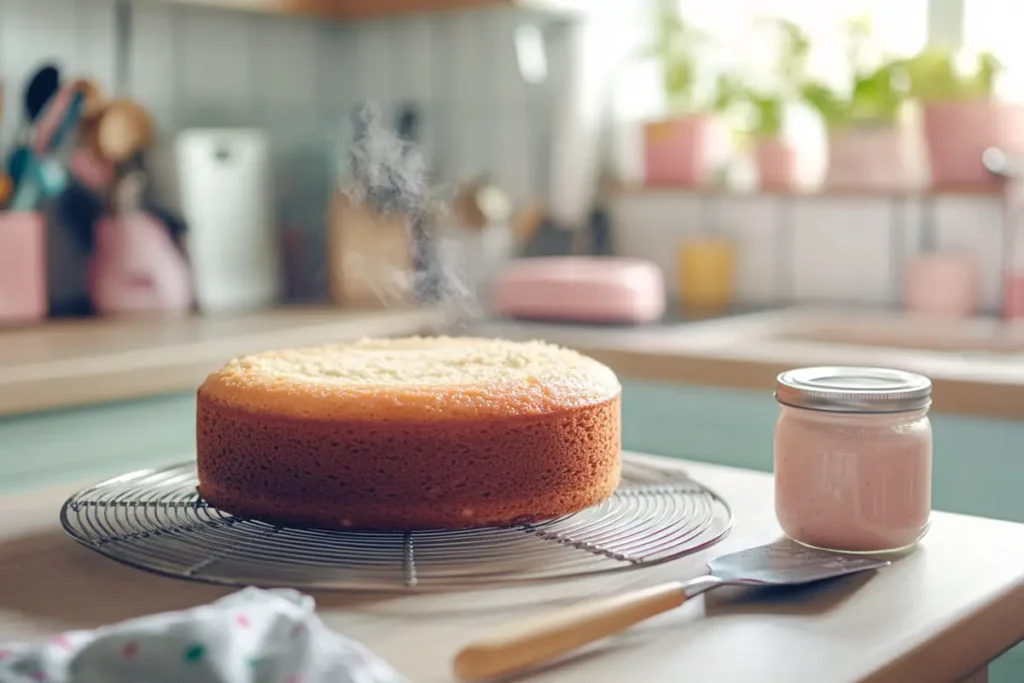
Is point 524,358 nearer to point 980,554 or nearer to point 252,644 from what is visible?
point 980,554

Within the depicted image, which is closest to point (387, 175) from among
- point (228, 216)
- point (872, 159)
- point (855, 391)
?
point (228, 216)

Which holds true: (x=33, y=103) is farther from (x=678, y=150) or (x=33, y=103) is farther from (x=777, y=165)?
(x=777, y=165)

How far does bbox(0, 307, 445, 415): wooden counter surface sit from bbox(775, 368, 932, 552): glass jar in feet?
3.90

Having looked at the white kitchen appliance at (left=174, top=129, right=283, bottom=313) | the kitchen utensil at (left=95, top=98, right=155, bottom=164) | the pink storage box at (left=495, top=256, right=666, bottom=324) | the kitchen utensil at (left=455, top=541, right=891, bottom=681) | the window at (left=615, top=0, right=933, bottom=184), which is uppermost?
the window at (left=615, top=0, right=933, bottom=184)

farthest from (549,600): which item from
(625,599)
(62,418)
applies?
(62,418)

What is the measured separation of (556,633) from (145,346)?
1445mm

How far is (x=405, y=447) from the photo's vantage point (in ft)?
2.82

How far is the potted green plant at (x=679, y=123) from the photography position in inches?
99.1

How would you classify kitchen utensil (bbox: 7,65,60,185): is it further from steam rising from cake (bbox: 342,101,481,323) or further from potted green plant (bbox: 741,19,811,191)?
potted green plant (bbox: 741,19,811,191)

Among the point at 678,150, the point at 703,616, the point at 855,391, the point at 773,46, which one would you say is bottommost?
the point at 703,616

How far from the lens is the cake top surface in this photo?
0.87 meters

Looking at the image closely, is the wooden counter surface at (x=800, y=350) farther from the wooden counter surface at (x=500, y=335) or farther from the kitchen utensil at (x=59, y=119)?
the kitchen utensil at (x=59, y=119)

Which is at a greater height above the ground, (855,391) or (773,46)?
(773,46)

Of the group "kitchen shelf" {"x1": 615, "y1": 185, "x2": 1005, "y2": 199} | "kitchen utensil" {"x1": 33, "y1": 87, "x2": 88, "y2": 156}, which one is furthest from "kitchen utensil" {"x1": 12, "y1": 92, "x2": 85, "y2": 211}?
"kitchen shelf" {"x1": 615, "y1": 185, "x2": 1005, "y2": 199}
